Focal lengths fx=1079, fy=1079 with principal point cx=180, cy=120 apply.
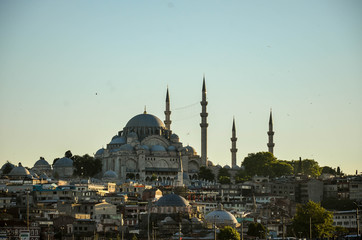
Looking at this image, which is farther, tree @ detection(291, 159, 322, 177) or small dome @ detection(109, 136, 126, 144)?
small dome @ detection(109, 136, 126, 144)

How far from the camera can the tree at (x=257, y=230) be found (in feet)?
224

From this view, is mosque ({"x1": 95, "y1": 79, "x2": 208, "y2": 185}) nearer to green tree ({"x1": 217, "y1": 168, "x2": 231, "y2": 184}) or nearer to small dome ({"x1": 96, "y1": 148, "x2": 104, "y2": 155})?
small dome ({"x1": 96, "y1": 148, "x2": 104, "y2": 155})

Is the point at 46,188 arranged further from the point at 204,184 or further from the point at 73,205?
the point at 204,184

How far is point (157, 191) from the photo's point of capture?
93375 millimetres

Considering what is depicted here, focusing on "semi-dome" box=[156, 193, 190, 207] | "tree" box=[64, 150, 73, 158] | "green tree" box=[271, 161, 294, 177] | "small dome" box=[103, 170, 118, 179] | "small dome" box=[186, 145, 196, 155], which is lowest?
"semi-dome" box=[156, 193, 190, 207]

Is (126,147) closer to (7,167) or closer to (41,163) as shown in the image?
(41,163)

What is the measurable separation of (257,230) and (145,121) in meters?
63.2

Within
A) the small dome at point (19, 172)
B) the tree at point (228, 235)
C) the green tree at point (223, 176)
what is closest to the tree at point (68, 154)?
the small dome at point (19, 172)

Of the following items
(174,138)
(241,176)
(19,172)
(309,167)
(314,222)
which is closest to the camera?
(314,222)

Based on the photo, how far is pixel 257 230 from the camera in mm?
68875

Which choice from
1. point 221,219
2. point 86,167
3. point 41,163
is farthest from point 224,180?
point 221,219

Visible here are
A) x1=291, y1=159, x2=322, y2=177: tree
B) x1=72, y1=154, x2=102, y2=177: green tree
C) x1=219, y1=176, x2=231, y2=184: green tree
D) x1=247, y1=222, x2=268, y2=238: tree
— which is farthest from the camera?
x1=291, y1=159, x2=322, y2=177: tree

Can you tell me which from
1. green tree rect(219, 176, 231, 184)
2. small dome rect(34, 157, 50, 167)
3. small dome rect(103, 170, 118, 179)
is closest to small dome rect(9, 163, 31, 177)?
small dome rect(103, 170, 118, 179)

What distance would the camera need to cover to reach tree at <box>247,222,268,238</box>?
6825 centimetres
